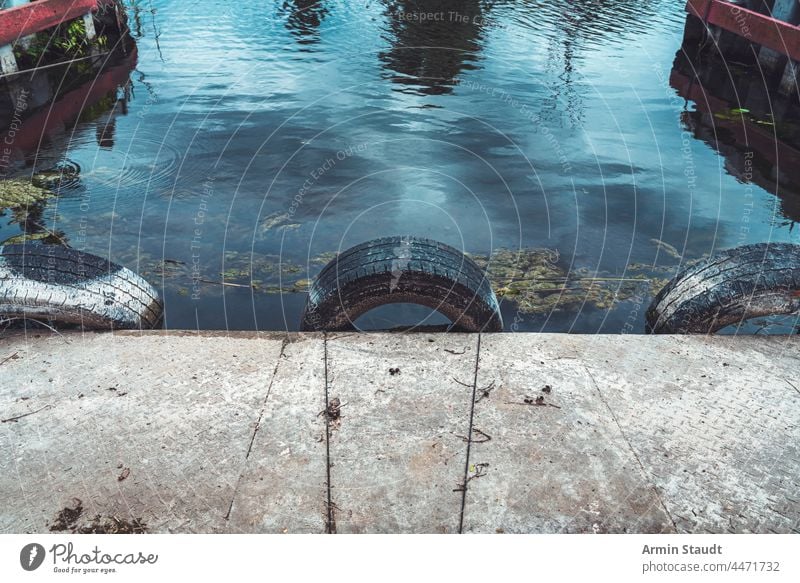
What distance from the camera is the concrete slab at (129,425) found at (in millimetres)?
3376

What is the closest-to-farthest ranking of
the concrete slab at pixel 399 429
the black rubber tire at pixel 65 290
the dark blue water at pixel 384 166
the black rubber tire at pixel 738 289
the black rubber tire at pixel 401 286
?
the concrete slab at pixel 399 429
the black rubber tire at pixel 65 290
the black rubber tire at pixel 401 286
the black rubber tire at pixel 738 289
the dark blue water at pixel 384 166

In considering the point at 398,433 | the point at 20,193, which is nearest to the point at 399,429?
the point at 398,433

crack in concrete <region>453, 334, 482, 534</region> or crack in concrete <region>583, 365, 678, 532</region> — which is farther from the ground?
crack in concrete <region>453, 334, 482, 534</region>

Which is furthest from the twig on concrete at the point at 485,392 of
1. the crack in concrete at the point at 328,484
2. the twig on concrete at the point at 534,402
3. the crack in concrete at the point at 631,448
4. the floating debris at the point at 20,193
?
the floating debris at the point at 20,193

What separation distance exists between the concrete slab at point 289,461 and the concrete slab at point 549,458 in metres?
0.88

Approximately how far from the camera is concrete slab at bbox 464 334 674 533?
11.0 ft

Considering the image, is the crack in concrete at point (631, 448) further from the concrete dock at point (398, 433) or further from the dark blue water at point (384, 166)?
the dark blue water at point (384, 166)

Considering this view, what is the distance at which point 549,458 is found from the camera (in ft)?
12.2

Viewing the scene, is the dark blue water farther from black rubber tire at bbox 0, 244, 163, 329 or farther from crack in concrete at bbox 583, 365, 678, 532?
crack in concrete at bbox 583, 365, 678, 532

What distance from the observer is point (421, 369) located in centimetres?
446

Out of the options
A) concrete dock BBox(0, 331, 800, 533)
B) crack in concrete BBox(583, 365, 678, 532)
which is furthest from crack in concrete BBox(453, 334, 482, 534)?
crack in concrete BBox(583, 365, 678, 532)

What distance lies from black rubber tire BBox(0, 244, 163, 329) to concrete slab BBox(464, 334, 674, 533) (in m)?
2.98

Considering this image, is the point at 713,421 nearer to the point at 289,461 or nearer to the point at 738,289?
the point at 738,289

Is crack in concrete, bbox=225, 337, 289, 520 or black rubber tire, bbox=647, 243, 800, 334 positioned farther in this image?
black rubber tire, bbox=647, 243, 800, 334
